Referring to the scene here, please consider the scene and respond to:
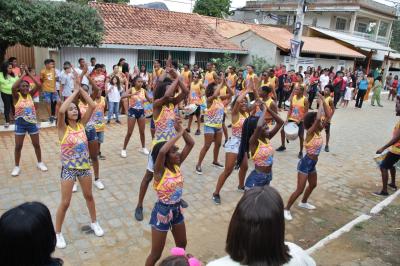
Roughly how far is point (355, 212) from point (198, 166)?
3162 mm

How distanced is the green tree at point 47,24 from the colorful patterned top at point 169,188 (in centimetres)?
911

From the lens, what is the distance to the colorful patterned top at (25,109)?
6.24 meters

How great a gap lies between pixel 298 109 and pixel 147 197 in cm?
456

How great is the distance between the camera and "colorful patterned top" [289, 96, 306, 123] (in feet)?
28.4

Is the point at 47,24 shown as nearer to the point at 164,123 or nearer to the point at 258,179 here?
the point at 164,123

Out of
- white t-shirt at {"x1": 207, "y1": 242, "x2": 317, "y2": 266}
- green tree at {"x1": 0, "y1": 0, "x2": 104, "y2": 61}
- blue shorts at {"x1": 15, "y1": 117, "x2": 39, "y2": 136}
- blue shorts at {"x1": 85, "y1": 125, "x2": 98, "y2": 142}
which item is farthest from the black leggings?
white t-shirt at {"x1": 207, "y1": 242, "x2": 317, "y2": 266}

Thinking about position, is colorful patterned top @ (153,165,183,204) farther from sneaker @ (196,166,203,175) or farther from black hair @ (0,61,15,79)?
black hair @ (0,61,15,79)

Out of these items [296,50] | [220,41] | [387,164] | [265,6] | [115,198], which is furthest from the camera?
[265,6]

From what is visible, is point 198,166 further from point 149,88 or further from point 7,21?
point 7,21

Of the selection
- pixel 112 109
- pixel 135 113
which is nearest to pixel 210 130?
pixel 135 113

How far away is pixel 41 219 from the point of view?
1.93 meters

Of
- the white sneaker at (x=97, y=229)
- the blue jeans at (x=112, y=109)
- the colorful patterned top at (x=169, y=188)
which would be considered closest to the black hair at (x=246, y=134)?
the colorful patterned top at (x=169, y=188)

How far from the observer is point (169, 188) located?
3.70m

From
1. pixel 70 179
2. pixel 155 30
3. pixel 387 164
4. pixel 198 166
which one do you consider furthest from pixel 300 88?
pixel 155 30
